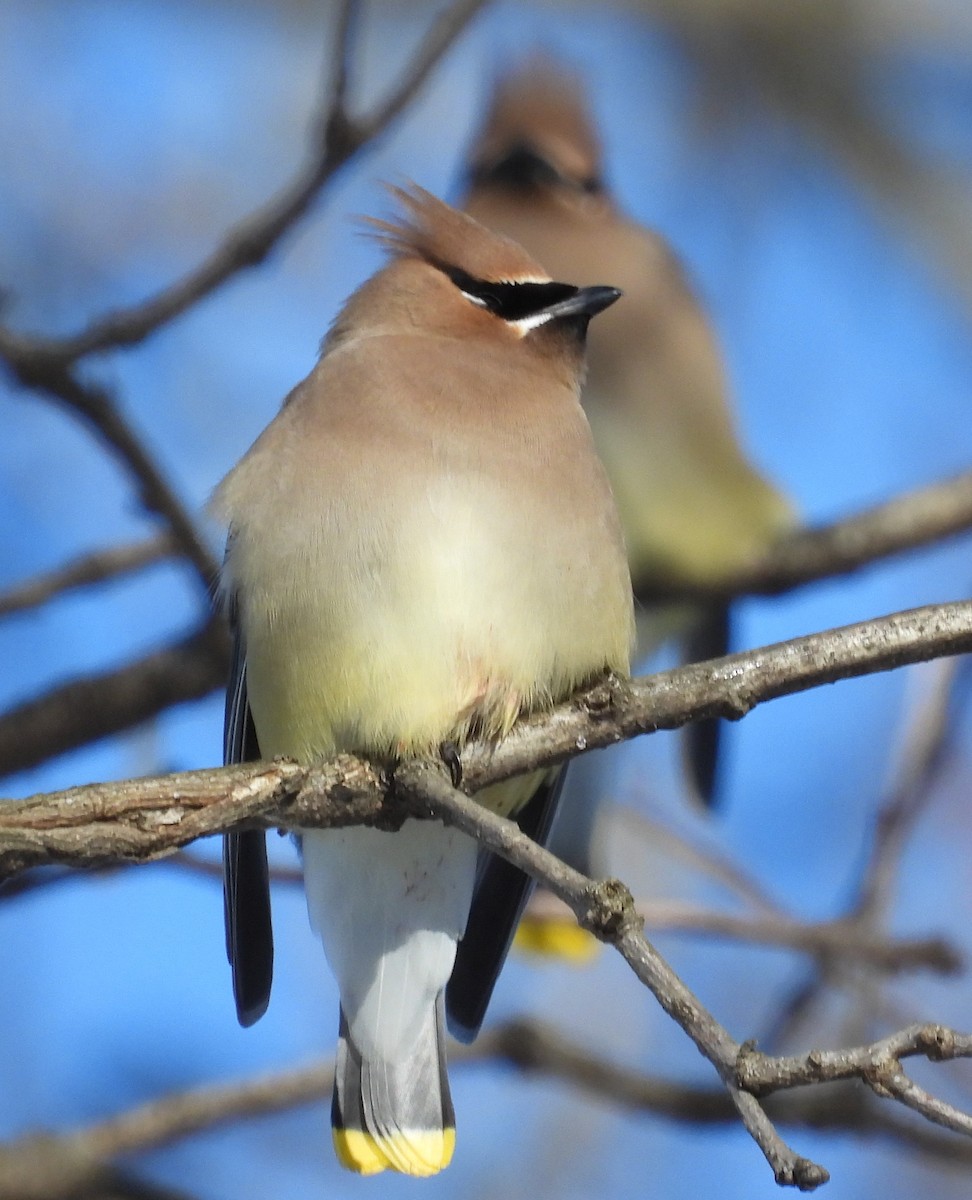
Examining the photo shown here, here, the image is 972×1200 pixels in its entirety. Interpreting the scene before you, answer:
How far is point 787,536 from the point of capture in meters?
5.40

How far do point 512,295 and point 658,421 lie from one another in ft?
5.42

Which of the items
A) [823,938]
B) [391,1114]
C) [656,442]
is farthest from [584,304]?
[391,1114]

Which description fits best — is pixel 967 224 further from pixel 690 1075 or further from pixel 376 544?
pixel 376 544

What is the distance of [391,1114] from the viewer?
3.83m

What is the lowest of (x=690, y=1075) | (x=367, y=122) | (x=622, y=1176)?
(x=622, y=1176)

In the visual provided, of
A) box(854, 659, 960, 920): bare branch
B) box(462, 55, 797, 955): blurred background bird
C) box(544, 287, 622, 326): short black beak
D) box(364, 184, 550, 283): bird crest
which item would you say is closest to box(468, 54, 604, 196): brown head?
box(462, 55, 797, 955): blurred background bird

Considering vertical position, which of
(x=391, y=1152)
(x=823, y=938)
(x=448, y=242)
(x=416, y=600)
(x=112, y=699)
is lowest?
(x=391, y=1152)

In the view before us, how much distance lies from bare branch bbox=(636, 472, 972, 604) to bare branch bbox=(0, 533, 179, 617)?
171 cm

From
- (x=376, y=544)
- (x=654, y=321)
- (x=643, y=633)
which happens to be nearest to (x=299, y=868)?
(x=376, y=544)

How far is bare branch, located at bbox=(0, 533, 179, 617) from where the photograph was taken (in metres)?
4.65

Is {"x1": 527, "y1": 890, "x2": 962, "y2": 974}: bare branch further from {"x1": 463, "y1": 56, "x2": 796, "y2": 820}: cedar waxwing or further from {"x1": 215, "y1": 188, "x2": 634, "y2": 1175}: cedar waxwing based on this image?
{"x1": 463, "y1": 56, "x2": 796, "y2": 820}: cedar waxwing

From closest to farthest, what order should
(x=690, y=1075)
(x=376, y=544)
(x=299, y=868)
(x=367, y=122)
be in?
(x=376, y=544)
(x=367, y=122)
(x=299, y=868)
(x=690, y=1075)

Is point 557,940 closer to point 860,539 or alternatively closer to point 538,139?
point 860,539

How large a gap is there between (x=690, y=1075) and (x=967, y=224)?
11.4ft
